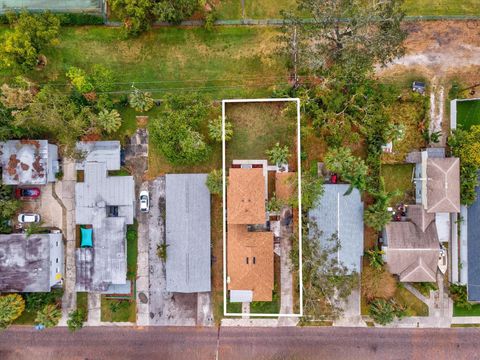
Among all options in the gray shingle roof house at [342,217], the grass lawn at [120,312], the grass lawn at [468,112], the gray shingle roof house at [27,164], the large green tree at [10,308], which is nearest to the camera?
the large green tree at [10,308]

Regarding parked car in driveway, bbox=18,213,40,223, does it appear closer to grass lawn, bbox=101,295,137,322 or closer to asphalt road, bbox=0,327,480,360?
grass lawn, bbox=101,295,137,322

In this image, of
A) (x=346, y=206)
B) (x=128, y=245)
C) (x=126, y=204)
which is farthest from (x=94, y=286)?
(x=346, y=206)

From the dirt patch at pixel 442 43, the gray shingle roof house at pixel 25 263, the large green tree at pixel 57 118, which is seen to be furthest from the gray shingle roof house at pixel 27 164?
the dirt patch at pixel 442 43

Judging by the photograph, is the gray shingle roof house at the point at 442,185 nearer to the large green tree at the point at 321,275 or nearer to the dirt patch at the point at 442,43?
the large green tree at the point at 321,275

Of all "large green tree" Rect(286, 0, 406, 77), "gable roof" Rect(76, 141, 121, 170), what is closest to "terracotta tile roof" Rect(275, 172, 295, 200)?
"large green tree" Rect(286, 0, 406, 77)

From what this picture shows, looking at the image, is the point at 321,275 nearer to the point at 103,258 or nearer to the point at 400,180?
the point at 400,180

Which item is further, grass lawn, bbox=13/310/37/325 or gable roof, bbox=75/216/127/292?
grass lawn, bbox=13/310/37/325

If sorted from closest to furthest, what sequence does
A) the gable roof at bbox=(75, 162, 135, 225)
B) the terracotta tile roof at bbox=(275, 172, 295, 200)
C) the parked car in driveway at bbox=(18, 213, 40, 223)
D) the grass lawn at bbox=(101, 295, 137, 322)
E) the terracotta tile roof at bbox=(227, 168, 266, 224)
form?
the terracotta tile roof at bbox=(227, 168, 266, 224) → the terracotta tile roof at bbox=(275, 172, 295, 200) → the gable roof at bbox=(75, 162, 135, 225) → the parked car in driveway at bbox=(18, 213, 40, 223) → the grass lawn at bbox=(101, 295, 137, 322)
